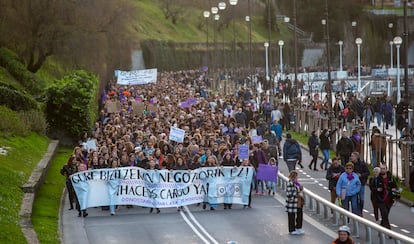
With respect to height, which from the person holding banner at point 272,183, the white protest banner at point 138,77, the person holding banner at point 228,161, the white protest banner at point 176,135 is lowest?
the person holding banner at point 272,183

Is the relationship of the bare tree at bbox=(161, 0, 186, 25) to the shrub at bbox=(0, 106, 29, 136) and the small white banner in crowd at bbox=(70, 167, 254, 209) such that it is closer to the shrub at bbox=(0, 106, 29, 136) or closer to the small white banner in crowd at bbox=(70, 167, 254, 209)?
the shrub at bbox=(0, 106, 29, 136)

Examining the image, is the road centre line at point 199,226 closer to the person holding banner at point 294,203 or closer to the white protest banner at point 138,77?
the person holding banner at point 294,203

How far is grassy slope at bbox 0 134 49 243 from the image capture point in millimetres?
21328

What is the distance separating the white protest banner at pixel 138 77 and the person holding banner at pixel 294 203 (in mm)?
29246

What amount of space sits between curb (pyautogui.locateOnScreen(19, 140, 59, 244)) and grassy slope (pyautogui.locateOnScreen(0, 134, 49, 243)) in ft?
0.42

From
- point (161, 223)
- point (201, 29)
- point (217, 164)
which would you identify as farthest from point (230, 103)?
point (201, 29)

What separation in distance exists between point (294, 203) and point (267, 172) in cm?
560

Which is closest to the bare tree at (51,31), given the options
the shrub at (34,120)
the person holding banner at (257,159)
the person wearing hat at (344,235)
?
the shrub at (34,120)

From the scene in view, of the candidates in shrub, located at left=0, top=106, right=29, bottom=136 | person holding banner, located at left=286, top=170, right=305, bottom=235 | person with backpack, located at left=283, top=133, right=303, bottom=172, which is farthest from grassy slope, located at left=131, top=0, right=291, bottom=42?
person holding banner, located at left=286, top=170, right=305, bottom=235

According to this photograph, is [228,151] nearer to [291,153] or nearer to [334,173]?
[291,153]

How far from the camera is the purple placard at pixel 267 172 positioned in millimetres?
27828

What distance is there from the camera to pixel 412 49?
13138 cm

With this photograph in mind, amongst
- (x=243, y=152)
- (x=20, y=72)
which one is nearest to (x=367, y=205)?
→ (x=243, y=152)

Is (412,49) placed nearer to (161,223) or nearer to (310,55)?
(310,55)
